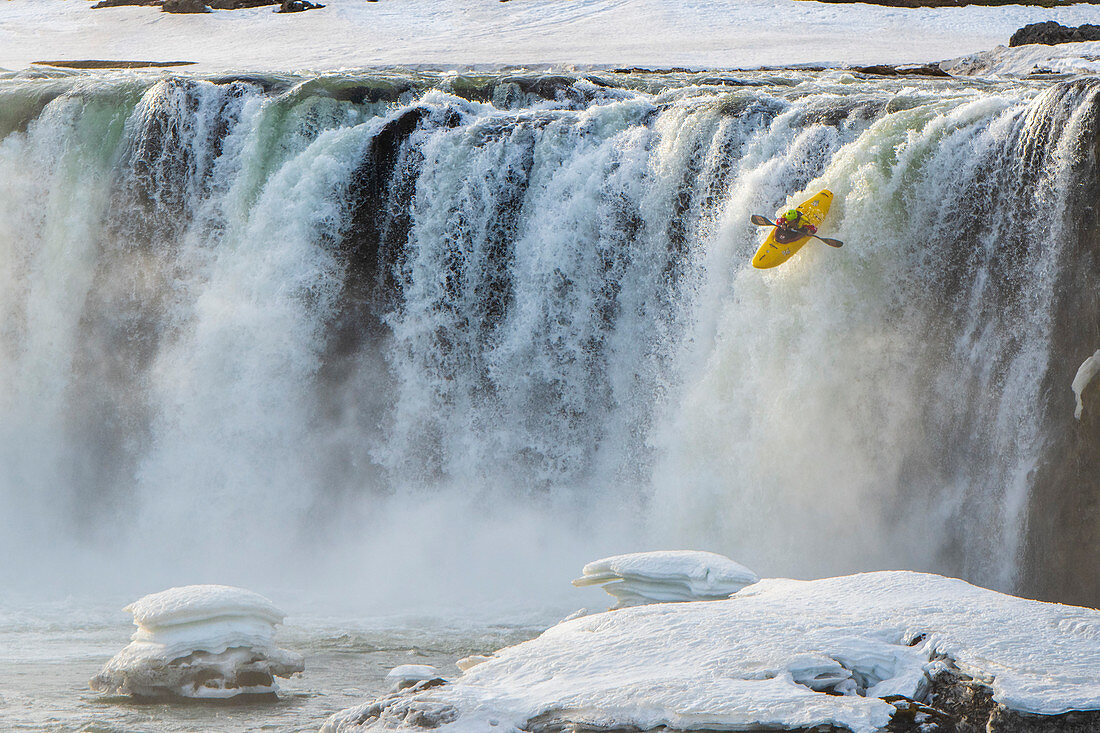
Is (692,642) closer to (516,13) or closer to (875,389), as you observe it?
(875,389)

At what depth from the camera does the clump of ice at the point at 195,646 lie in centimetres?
906

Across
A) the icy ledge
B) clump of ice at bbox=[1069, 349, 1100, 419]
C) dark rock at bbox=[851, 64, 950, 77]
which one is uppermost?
dark rock at bbox=[851, 64, 950, 77]

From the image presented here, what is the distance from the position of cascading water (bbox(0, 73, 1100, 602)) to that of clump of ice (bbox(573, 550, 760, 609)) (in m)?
3.87

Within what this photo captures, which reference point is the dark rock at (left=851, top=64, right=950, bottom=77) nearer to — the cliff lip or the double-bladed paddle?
the double-bladed paddle

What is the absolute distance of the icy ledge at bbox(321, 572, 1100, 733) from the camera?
677cm

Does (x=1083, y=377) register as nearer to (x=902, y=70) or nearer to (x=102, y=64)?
(x=902, y=70)

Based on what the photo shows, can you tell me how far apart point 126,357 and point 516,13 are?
56.9 ft

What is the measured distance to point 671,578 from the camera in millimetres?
8914

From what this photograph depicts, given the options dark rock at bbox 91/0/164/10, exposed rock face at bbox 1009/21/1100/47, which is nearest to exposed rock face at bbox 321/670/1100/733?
exposed rock face at bbox 1009/21/1100/47

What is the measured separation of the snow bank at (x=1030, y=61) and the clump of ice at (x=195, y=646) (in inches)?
575

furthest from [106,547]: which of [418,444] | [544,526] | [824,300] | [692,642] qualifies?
[692,642]

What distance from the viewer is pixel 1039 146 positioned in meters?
11.4

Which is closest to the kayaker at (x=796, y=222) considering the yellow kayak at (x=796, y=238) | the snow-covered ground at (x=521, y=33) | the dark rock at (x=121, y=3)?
the yellow kayak at (x=796, y=238)

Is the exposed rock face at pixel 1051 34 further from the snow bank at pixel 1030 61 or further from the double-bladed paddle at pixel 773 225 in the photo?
the double-bladed paddle at pixel 773 225
